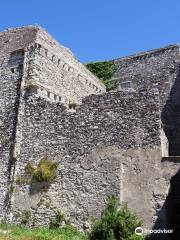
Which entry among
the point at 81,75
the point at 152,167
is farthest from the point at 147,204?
the point at 81,75

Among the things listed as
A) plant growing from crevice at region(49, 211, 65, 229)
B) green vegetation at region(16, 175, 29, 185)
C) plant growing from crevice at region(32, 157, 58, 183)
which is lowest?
plant growing from crevice at region(49, 211, 65, 229)

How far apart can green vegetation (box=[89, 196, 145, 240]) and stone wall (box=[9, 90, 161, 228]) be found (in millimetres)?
544

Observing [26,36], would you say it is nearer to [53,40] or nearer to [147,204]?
[53,40]

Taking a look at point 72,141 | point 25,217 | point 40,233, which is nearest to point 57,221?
point 40,233

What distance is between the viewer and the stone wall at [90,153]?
14719 mm

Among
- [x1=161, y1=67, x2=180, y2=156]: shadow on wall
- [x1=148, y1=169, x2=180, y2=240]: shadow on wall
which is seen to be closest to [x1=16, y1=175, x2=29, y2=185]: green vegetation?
[x1=148, y1=169, x2=180, y2=240]: shadow on wall

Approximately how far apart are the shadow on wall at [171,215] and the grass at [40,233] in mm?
2695

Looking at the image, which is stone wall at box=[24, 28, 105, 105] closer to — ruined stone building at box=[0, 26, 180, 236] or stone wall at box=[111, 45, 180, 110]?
ruined stone building at box=[0, 26, 180, 236]

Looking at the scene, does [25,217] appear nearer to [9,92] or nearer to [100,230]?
[100,230]

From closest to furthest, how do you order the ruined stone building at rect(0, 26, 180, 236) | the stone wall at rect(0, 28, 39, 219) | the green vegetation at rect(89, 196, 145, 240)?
the green vegetation at rect(89, 196, 145, 240), the ruined stone building at rect(0, 26, 180, 236), the stone wall at rect(0, 28, 39, 219)

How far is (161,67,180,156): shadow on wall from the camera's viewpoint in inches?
798

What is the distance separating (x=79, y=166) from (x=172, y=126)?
7.38 m

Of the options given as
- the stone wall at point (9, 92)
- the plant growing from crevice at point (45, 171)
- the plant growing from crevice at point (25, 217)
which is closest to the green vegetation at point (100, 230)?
the plant growing from crevice at point (25, 217)

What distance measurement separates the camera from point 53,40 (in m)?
20.3
